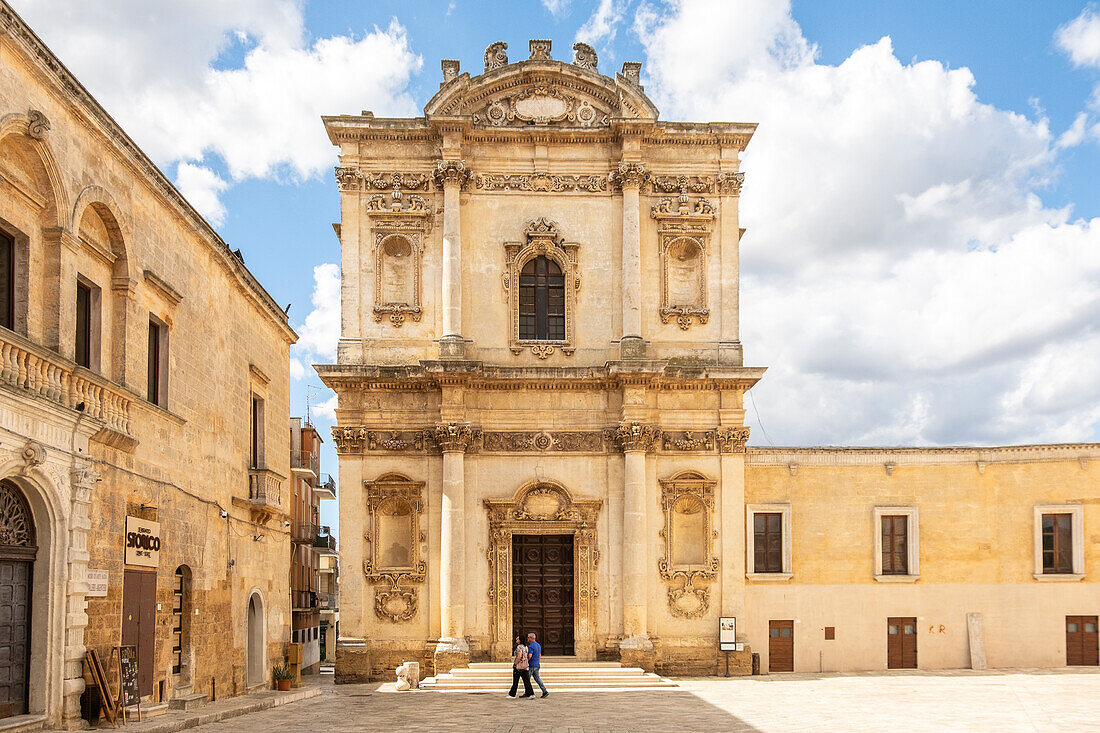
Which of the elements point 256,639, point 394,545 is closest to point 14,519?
point 256,639

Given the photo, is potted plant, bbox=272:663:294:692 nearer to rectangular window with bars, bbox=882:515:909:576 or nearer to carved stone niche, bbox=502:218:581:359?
carved stone niche, bbox=502:218:581:359

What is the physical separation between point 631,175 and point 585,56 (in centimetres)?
326

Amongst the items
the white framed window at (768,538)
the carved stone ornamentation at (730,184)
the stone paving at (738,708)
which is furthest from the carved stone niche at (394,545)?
the carved stone ornamentation at (730,184)

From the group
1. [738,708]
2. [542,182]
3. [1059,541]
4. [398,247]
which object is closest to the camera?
[738,708]

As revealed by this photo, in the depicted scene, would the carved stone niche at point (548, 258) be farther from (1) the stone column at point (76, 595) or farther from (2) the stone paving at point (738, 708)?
(1) the stone column at point (76, 595)

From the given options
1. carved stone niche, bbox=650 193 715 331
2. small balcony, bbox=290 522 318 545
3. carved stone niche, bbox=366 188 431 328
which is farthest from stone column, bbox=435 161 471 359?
small balcony, bbox=290 522 318 545

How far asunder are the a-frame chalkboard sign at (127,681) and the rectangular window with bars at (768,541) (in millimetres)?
16403

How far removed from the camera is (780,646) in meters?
27.5

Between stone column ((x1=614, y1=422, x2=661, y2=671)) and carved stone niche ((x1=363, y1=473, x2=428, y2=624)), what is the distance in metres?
4.60

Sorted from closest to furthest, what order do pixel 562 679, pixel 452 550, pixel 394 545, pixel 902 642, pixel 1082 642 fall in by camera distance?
pixel 562 679 < pixel 452 550 < pixel 394 545 < pixel 902 642 < pixel 1082 642

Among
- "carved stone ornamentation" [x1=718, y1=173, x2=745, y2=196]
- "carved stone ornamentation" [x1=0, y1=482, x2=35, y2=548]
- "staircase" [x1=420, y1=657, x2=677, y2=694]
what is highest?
"carved stone ornamentation" [x1=718, y1=173, x2=745, y2=196]

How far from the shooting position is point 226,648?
20.8m

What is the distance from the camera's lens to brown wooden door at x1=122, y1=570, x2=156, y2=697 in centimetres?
1588

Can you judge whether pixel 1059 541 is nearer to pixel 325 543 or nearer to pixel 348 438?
pixel 348 438
